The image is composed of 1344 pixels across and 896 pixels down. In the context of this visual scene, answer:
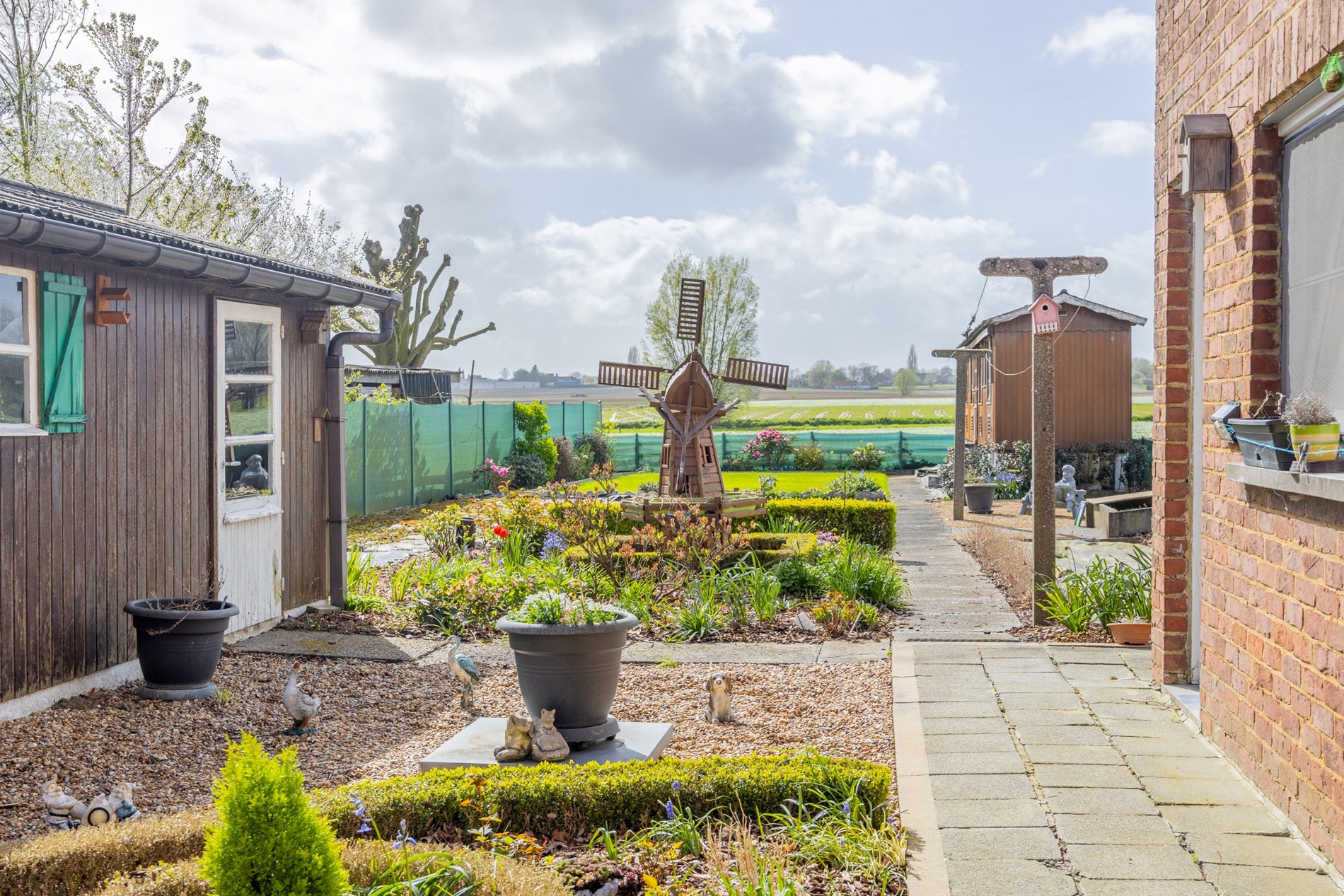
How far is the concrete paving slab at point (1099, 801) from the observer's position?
13.4 ft

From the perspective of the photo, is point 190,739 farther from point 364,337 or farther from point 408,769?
point 364,337

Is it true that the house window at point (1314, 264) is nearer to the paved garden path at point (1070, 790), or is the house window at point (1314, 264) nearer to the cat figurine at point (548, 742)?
the paved garden path at point (1070, 790)

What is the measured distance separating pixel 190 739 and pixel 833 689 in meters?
3.65

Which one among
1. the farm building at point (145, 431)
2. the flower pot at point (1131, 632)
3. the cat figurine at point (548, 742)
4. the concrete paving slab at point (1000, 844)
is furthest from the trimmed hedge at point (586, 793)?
the flower pot at point (1131, 632)

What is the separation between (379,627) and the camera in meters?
9.16

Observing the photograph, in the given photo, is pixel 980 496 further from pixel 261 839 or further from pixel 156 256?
pixel 261 839

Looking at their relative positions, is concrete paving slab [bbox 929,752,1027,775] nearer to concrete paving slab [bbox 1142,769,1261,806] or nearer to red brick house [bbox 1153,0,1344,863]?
concrete paving slab [bbox 1142,769,1261,806]

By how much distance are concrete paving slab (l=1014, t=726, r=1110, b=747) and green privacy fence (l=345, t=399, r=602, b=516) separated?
13.1m

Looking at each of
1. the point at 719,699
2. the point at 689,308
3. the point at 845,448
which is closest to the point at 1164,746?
the point at 719,699

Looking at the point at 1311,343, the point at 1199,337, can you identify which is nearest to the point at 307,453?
the point at 1199,337

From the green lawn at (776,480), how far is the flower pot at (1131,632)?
16.0 metres

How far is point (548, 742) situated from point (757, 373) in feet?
43.4

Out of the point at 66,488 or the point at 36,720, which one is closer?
the point at 36,720

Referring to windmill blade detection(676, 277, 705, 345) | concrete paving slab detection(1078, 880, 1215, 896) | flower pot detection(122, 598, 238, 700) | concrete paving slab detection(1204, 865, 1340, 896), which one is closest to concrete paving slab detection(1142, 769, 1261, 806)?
concrete paving slab detection(1204, 865, 1340, 896)
